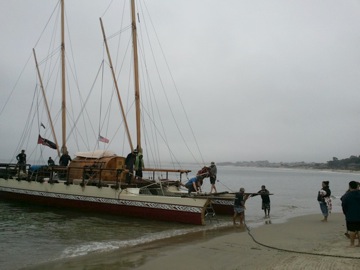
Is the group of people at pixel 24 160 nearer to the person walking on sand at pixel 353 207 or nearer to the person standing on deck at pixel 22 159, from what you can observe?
the person standing on deck at pixel 22 159

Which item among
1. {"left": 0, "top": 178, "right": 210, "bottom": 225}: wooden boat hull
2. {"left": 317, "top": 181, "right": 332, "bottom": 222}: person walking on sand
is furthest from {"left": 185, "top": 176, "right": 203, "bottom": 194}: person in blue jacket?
{"left": 317, "top": 181, "right": 332, "bottom": 222}: person walking on sand

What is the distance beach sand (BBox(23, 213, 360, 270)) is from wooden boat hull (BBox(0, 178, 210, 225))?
2303 mm

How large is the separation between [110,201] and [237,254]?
9.72 meters

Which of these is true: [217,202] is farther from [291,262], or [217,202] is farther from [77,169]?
[291,262]

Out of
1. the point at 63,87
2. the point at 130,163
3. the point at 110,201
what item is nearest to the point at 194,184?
the point at 130,163

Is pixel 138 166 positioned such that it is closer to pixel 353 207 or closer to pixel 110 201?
pixel 110 201

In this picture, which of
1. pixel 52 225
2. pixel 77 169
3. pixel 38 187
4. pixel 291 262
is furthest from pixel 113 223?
pixel 291 262

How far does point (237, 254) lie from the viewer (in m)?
9.32

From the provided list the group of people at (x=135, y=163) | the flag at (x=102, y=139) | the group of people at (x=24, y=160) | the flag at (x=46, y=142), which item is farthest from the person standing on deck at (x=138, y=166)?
the flag at (x=46, y=142)

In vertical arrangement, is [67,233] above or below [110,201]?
below

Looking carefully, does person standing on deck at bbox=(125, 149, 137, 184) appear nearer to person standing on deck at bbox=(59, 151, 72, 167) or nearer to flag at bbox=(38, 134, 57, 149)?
person standing on deck at bbox=(59, 151, 72, 167)

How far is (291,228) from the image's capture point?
14.2 meters

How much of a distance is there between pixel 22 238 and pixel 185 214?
6.83 metres

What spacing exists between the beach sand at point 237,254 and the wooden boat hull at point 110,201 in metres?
2.30
